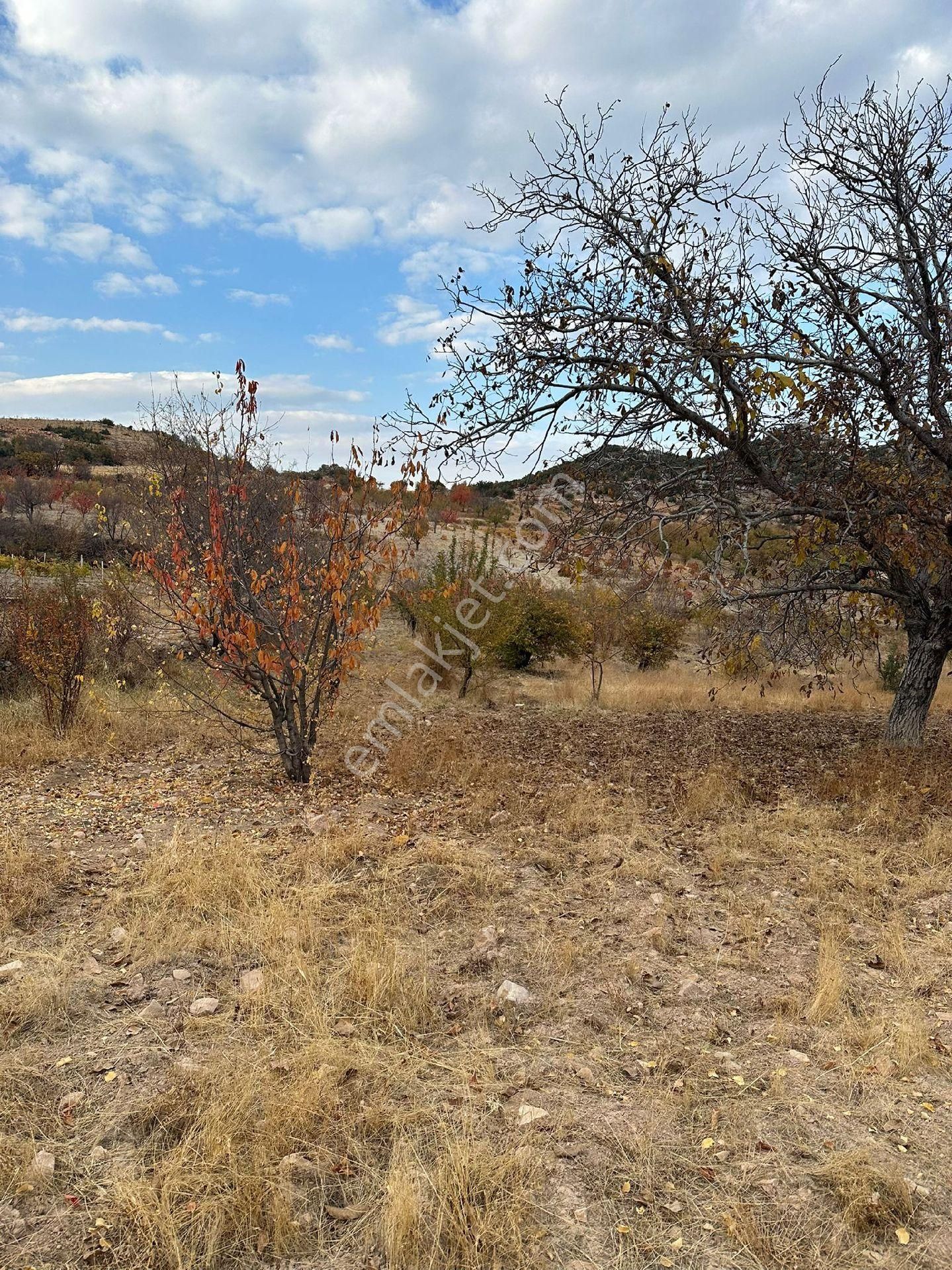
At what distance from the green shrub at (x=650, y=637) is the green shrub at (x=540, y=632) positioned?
1581 mm

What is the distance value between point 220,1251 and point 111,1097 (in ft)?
2.55

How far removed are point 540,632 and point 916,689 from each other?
7.11m

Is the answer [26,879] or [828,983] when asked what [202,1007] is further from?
[828,983]

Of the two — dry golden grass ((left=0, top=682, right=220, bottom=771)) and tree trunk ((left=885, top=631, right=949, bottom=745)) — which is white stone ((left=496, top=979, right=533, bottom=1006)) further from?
tree trunk ((left=885, top=631, right=949, bottom=745))

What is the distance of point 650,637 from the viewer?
1528 cm

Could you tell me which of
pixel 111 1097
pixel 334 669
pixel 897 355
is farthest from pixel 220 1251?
pixel 897 355

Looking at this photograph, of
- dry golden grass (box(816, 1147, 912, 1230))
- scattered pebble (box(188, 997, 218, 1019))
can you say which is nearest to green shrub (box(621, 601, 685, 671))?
scattered pebble (box(188, 997, 218, 1019))

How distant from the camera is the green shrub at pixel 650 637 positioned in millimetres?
15094

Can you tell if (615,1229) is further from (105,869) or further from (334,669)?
(334,669)

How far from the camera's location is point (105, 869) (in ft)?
14.7

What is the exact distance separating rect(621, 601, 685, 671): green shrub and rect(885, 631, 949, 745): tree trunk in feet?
24.3

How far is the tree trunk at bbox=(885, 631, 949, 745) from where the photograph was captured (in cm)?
702

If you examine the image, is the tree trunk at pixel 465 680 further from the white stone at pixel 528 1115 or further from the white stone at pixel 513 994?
the white stone at pixel 528 1115

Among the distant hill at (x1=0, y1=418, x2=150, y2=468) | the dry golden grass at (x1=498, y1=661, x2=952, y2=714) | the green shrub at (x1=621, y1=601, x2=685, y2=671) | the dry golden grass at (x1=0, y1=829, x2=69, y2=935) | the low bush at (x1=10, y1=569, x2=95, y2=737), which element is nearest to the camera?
the dry golden grass at (x1=0, y1=829, x2=69, y2=935)
